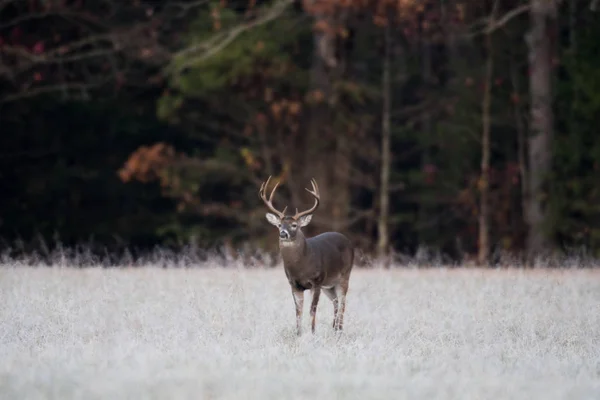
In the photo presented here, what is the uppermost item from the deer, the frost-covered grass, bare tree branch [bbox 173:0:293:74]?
bare tree branch [bbox 173:0:293:74]

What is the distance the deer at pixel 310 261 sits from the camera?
35.1 ft

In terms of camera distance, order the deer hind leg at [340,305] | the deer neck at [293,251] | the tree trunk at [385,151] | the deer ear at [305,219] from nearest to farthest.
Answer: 1. the deer neck at [293,251]
2. the deer ear at [305,219]
3. the deer hind leg at [340,305]
4. the tree trunk at [385,151]

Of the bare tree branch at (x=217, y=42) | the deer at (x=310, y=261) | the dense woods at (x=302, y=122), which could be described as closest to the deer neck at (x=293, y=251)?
the deer at (x=310, y=261)

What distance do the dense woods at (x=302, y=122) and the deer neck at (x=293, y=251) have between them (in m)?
10.1

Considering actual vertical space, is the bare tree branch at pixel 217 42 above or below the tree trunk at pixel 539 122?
above

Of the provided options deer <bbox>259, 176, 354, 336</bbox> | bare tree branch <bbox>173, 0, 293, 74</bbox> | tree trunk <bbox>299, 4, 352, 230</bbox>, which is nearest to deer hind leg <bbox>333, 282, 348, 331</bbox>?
deer <bbox>259, 176, 354, 336</bbox>

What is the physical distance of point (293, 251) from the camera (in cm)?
1068

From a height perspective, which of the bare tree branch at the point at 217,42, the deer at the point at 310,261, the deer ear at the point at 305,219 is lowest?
the deer at the point at 310,261

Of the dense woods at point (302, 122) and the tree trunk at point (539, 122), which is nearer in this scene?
the tree trunk at point (539, 122)

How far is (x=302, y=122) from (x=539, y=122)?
16.6 feet

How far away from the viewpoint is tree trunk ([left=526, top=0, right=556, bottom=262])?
22500 millimetres

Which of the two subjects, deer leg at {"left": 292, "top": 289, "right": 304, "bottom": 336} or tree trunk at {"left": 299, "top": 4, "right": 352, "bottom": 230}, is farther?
tree trunk at {"left": 299, "top": 4, "right": 352, "bottom": 230}

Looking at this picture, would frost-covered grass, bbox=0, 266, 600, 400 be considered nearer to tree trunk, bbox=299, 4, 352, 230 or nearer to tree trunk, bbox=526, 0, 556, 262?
tree trunk, bbox=526, 0, 556, 262

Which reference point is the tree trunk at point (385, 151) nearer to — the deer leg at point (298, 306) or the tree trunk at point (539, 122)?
the tree trunk at point (539, 122)
